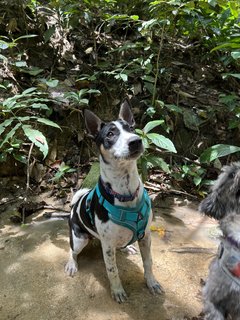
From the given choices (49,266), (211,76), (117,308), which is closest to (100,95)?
(211,76)

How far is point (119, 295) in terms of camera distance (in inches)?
132

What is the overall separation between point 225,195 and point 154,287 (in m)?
1.50

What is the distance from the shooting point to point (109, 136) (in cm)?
341

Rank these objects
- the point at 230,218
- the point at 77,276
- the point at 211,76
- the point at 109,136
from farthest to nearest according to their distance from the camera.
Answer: the point at 211,76 < the point at 77,276 < the point at 109,136 < the point at 230,218

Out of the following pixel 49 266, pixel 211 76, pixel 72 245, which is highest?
pixel 211 76

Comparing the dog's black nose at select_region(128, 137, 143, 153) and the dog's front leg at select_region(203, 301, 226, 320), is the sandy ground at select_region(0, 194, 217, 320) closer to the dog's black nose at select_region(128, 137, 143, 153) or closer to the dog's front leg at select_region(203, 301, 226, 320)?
the dog's front leg at select_region(203, 301, 226, 320)

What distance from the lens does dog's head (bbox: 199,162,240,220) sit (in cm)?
238

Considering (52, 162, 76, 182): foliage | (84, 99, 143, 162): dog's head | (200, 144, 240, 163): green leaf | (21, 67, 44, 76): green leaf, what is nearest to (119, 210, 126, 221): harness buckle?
(84, 99, 143, 162): dog's head

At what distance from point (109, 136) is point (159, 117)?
8.33 feet

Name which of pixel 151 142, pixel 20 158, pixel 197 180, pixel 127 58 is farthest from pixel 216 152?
pixel 127 58

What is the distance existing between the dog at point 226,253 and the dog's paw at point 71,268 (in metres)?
1.66

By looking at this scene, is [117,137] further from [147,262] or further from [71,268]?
[71,268]

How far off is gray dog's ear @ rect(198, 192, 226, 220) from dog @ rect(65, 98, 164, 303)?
87cm

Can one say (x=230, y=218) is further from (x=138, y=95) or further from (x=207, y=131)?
(x=138, y=95)
